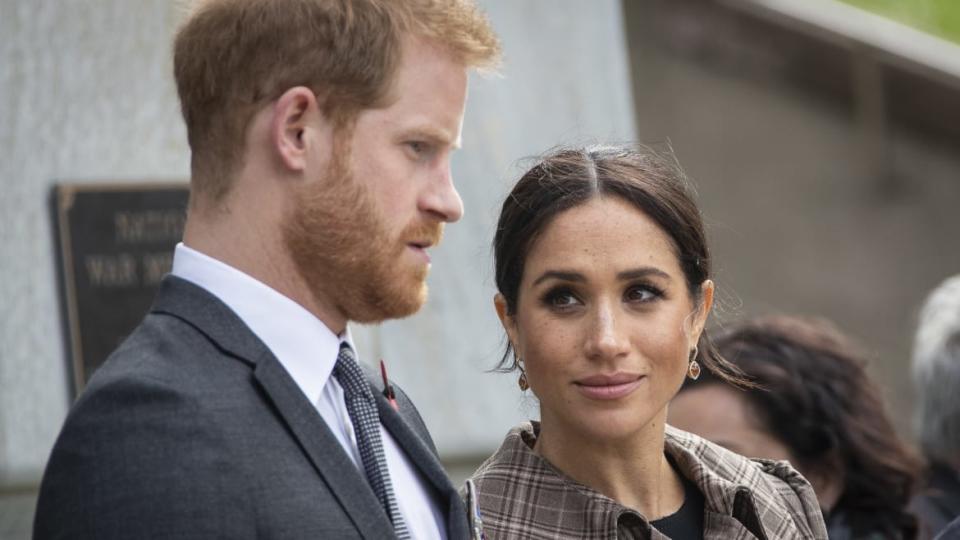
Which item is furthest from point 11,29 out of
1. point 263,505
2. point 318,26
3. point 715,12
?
point 715,12

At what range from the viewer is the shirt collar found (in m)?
2.51

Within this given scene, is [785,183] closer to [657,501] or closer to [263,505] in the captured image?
[657,501]

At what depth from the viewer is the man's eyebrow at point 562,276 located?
3016mm

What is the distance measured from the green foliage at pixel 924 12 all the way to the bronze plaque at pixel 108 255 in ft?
23.6

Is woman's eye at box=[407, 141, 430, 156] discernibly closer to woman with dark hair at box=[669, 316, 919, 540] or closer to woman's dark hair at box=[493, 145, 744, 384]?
woman's dark hair at box=[493, 145, 744, 384]

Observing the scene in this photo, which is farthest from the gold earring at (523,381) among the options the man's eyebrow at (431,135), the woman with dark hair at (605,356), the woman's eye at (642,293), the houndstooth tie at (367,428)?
the man's eyebrow at (431,135)

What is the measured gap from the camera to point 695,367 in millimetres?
3242

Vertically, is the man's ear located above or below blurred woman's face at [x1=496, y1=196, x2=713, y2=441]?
above

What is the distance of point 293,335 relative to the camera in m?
2.53

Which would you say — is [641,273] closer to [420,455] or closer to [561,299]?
[561,299]

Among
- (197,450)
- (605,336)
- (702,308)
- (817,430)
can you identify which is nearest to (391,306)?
(197,450)

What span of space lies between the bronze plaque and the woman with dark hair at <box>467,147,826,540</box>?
60.8 inches

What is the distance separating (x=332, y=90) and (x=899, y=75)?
6.15 meters

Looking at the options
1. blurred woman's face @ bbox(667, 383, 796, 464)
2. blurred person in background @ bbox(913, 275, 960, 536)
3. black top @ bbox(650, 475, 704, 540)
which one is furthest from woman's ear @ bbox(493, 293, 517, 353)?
blurred person in background @ bbox(913, 275, 960, 536)
